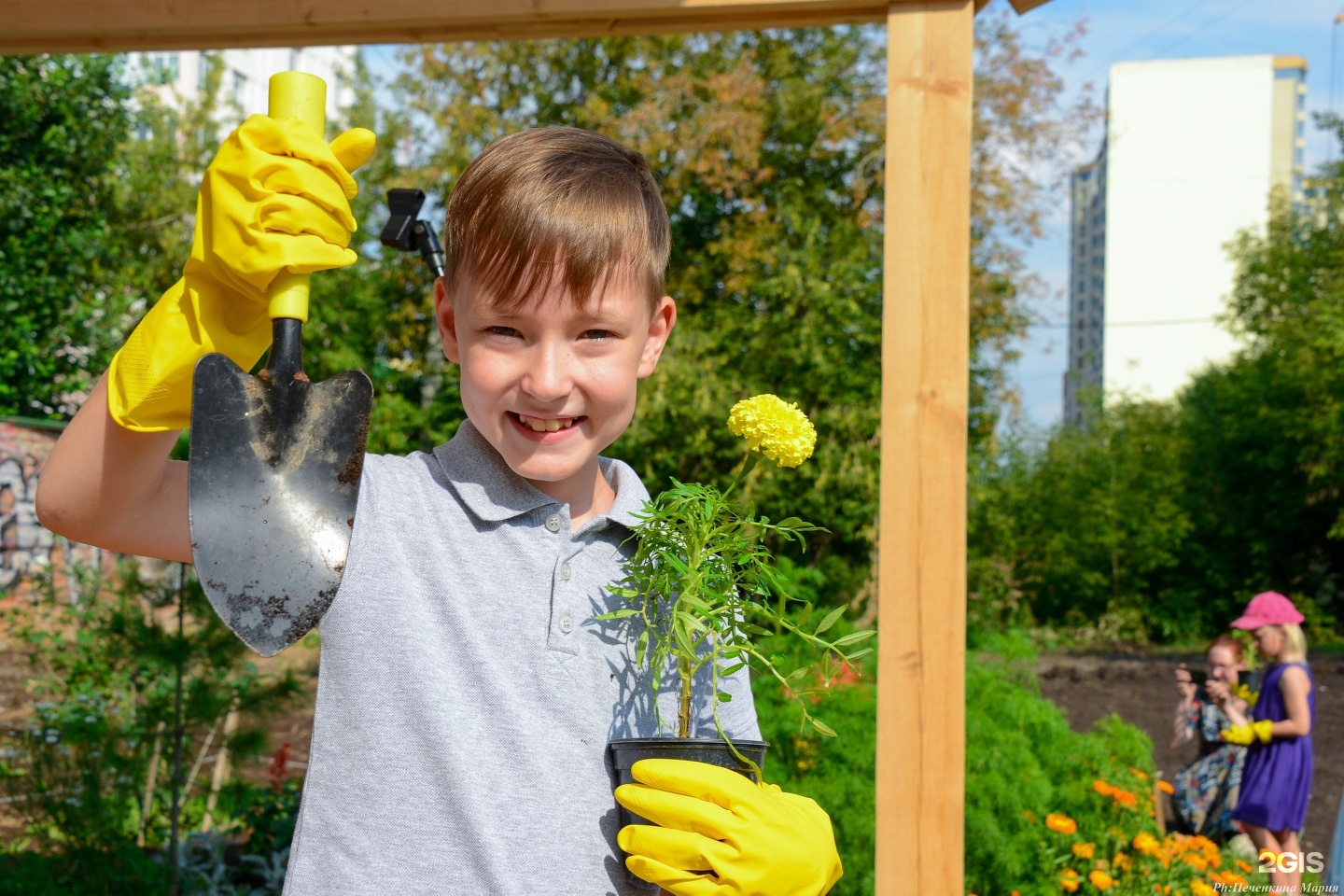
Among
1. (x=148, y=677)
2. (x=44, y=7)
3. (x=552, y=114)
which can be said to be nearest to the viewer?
(x=44, y=7)

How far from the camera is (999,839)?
2.88 m

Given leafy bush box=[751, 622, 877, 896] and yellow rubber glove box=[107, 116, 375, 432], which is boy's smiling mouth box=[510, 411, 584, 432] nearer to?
yellow rubber glove box=[107, 116, 375, 432]

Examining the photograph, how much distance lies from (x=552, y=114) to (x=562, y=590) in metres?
6.06

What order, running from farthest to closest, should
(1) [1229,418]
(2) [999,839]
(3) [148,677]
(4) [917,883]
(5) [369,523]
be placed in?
(1) [1229,418] → (3) [148,677] → (2) [999,839] → (4) [917,883] → (5) [369,523]

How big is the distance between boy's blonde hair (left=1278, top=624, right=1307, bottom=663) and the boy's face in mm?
→ 4331

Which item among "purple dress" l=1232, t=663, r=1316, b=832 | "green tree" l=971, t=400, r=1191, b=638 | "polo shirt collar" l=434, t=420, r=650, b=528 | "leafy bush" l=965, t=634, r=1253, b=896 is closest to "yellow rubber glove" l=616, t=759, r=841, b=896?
"polo shirt collar" l=434, t=420, r=650, b=528

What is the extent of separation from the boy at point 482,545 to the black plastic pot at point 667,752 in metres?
0.02

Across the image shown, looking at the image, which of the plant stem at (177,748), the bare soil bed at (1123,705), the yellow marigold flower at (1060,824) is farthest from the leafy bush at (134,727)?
the yellow marigold flower at (1060,824)

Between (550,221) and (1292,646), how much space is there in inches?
177

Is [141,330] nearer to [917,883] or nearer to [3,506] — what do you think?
[917,883]

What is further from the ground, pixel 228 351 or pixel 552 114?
pixel 552 114

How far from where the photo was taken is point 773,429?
1174mm

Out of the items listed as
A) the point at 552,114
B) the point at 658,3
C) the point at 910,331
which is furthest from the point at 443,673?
the point at 552,114

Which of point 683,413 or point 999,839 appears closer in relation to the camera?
point 999,839
